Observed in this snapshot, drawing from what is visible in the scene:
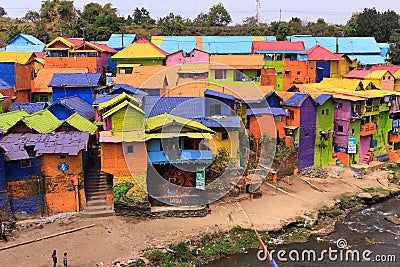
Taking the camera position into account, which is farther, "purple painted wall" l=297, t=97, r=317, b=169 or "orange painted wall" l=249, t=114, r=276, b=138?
"purple painted wall" l=297, t=97, r=317, b=169

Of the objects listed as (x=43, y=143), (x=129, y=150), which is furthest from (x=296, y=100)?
(x=43, y=143)

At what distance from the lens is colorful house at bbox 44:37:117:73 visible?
122 ft

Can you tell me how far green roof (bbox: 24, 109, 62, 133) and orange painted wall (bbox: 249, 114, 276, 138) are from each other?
40.1 ft

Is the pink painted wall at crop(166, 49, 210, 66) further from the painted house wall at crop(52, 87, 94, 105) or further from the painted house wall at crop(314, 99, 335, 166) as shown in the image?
the painted house wall at crop(314, 99, 335, 166)

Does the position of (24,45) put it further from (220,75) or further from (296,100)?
(296,100)

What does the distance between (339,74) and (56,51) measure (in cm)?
2456

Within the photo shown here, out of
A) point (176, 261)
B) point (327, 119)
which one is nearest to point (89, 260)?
point (176, 261)

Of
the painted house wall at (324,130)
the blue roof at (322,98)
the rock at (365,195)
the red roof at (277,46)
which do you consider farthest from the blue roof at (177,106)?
the red roof at (277,46)

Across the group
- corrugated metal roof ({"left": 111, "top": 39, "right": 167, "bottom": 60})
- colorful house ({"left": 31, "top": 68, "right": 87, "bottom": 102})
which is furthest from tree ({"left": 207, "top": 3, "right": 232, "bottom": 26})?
colorful house ({"left": 31, "top": 68, "right": 87, "bottom": 102})

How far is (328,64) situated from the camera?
42.2 m

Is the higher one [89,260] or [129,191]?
[129,191]

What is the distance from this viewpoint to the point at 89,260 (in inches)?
741

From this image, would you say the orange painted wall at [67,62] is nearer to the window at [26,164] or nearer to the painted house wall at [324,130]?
the window at [26,164]

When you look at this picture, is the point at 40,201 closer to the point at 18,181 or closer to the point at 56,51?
the point at 18,181
